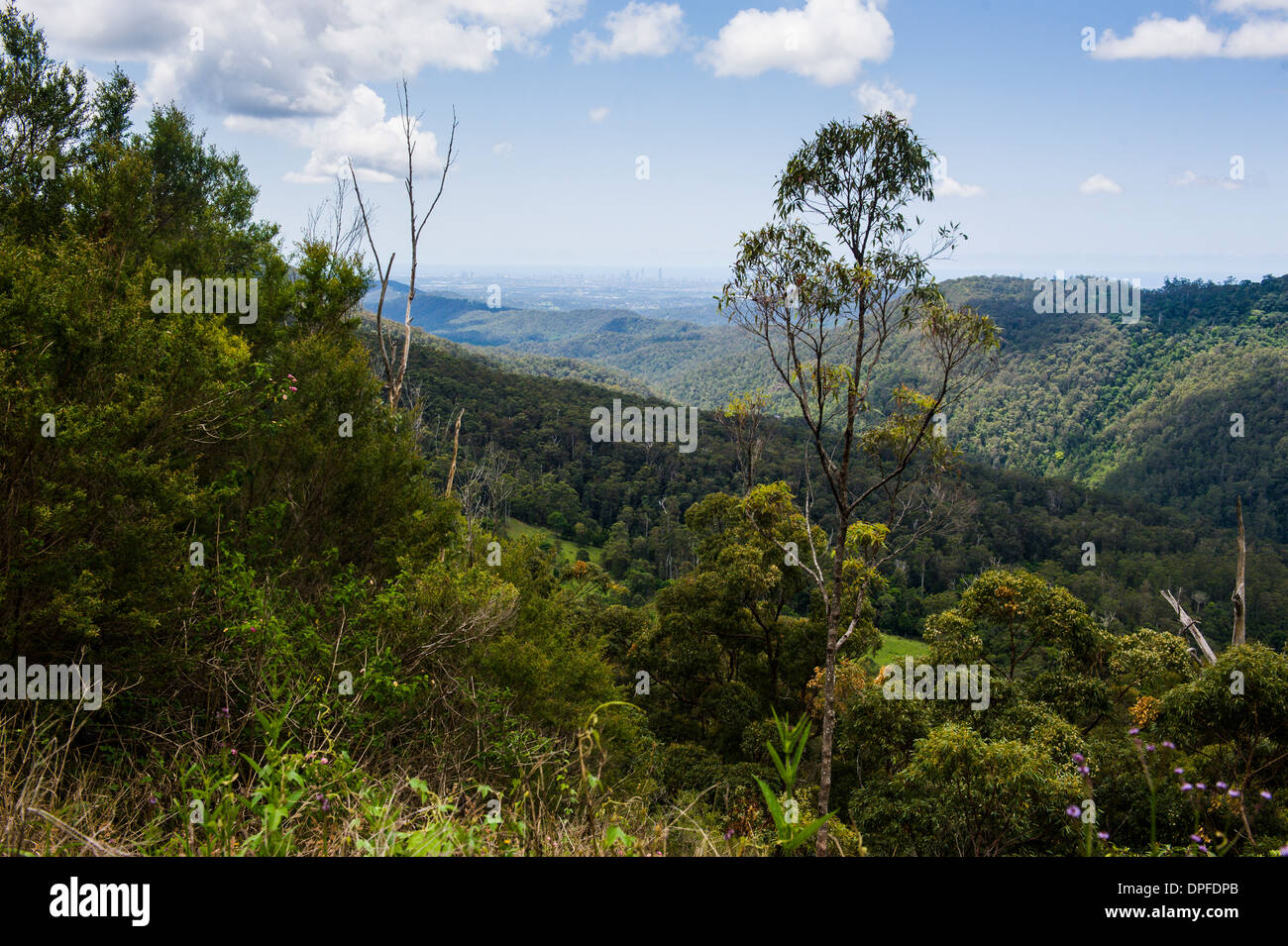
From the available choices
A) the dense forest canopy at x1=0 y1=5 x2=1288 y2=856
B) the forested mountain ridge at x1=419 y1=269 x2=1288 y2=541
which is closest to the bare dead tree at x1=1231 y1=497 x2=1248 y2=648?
the dense forest canopy at x1=0 y1=5 x2=1288 y2=856

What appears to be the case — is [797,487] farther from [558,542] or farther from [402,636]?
[402,636]

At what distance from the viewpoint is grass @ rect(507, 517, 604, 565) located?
5647cm

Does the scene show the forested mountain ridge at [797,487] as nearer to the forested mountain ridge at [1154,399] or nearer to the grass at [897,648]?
the grass at [897,648]

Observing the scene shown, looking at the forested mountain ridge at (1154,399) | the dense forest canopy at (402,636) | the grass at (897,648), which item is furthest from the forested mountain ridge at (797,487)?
the dense forest canopy at (402,636)

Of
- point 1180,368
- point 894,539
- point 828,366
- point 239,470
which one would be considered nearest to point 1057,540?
point 894,539

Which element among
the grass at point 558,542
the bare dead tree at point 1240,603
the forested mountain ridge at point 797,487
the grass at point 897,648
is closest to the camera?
the bare dead tree at point 1240,603

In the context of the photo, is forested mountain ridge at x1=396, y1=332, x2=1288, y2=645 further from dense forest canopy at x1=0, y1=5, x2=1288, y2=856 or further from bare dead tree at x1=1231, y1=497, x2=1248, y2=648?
bare dead tree at x1=1231, y1=497, x2=1248, y2=648

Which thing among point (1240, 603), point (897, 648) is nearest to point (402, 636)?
point (1240, 603)

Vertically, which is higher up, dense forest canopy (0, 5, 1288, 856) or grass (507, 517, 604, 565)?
dense forest canopy (0, 5, 1288, 856)

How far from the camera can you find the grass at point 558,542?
185 feet

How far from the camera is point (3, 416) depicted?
5.16 metres

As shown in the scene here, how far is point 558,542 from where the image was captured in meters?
59.2

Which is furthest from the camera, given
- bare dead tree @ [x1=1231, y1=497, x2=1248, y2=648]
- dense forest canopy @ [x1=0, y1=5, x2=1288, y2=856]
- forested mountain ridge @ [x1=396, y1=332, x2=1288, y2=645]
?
forested mountain ridge @ [x1=396, y1=332, x2=1288, y2=645]

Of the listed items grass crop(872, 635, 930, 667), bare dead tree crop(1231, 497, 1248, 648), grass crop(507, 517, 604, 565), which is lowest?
grass crop(872, 635, 930, 667)
